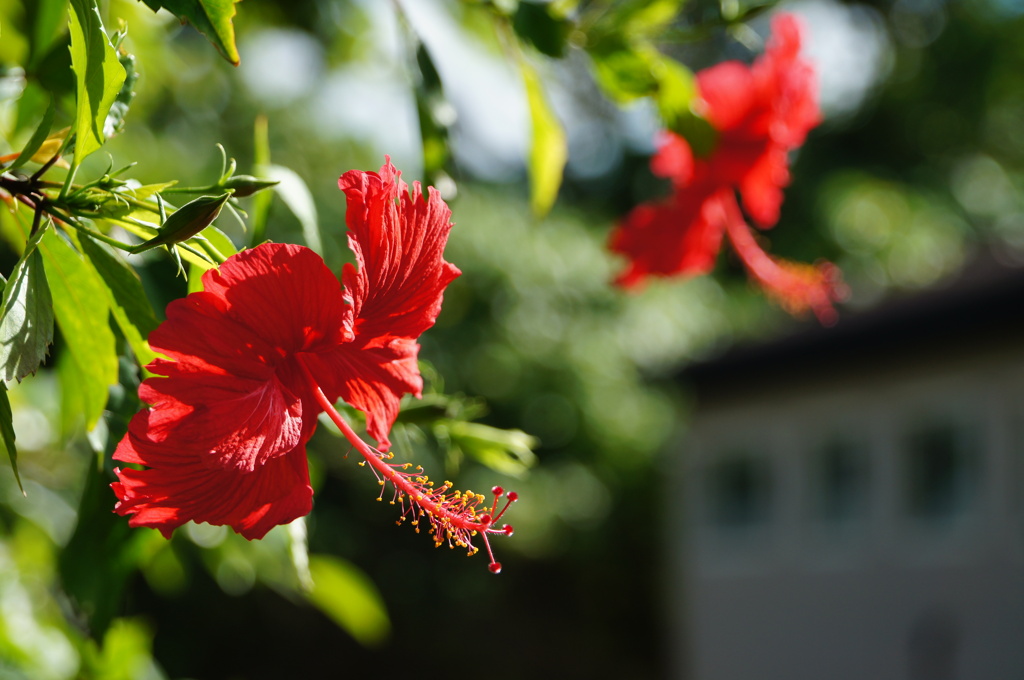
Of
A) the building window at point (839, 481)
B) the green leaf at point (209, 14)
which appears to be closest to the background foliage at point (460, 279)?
the green leaf at point (209, 14)

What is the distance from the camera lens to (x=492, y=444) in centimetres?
103

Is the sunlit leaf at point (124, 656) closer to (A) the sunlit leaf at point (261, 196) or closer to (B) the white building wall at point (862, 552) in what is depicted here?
(A) the sunlit leaf at point (261, 196)

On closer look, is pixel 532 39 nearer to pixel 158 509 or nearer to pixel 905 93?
pixel 158 509

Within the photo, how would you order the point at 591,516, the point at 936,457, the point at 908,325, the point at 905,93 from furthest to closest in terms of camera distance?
the point at 905,93, the point at 591,516, the point at 936,457, the point at 908,325

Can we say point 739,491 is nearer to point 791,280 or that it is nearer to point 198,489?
point 791,280

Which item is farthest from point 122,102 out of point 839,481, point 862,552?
point 839,481

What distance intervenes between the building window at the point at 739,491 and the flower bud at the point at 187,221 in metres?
8.30

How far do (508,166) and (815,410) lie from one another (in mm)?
6577

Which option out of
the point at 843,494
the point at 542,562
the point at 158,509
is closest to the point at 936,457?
the point at 843,494

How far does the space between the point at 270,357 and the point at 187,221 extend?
10cm

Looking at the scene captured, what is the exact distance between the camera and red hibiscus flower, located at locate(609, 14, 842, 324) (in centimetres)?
124

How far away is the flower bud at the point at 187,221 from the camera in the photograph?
0.55 metres

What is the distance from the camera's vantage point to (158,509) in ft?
2.00

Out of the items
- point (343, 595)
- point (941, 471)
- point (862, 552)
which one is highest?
point (343, 595)
